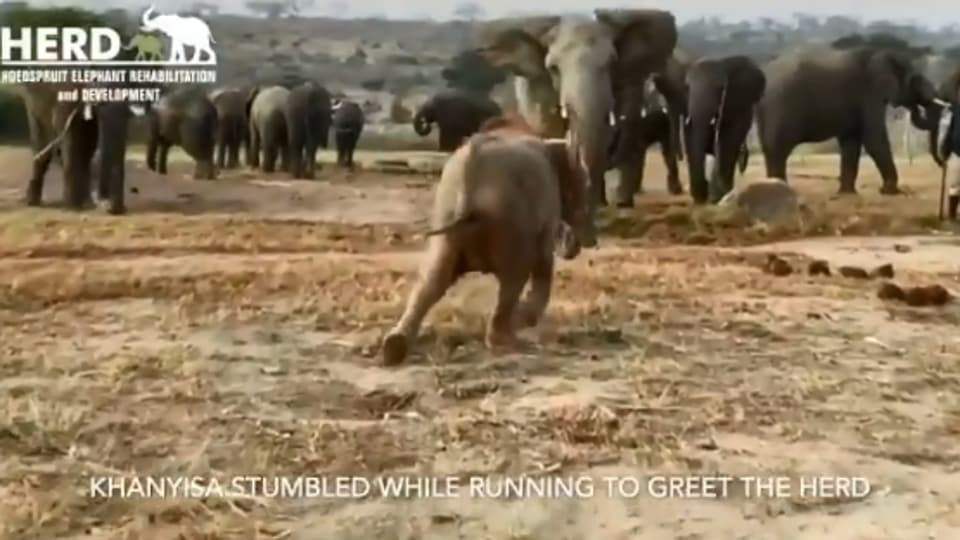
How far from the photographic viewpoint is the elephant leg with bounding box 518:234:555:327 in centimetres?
199

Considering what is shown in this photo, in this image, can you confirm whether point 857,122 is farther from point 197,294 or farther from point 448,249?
point 197,294

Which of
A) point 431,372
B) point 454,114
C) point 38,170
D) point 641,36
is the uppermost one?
point 641,36

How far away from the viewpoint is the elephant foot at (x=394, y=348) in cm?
194

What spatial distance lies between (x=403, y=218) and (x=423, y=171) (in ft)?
0.22

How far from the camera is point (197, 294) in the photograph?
2.00 m

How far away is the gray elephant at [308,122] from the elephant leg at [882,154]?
77cm

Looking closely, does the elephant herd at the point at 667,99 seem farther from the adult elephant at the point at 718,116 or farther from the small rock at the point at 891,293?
the small rock at the point at 891,293

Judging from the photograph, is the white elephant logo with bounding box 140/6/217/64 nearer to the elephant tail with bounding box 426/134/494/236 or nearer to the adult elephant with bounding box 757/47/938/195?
the elephant tail with bounding box 426/134/494/236

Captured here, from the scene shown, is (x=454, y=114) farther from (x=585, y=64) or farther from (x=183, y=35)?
(x=183, y=35)

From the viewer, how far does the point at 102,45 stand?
1999 mm

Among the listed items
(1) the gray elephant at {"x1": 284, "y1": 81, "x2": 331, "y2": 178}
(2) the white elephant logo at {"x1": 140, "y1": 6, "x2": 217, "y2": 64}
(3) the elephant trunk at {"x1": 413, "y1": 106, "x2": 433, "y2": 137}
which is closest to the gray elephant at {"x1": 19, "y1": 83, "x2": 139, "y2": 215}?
(2) the white elephant logo at {"x1": 140, "y1": 6, "x2": 217, "y2": 64}

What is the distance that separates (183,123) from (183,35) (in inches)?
4.6

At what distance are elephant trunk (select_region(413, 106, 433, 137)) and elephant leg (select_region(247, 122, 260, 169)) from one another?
0.69 feet

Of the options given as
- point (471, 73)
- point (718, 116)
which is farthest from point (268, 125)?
point (718, 116)
